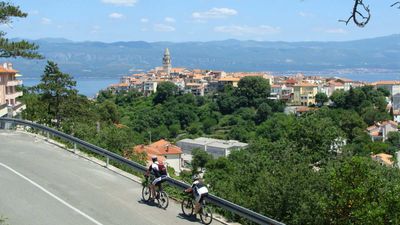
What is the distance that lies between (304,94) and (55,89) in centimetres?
11782

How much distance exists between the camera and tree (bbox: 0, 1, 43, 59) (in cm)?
1270

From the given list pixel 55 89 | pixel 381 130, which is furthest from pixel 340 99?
pixel 55 89

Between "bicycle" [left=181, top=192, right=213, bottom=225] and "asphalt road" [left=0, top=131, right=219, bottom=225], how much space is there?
15cm

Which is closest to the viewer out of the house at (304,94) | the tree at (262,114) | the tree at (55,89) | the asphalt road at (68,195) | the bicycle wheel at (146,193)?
the asphalt road at (68,195)

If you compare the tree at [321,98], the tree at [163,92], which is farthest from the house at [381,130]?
the tree at [163,92]

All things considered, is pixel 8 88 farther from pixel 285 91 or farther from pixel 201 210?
pixel 285 91

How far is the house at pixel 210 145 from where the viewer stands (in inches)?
3604

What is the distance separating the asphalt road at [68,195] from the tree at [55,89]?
59.7 ft

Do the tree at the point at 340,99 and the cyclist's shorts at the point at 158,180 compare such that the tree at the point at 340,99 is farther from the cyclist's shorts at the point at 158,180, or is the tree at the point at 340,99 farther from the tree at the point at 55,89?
the cyclist's shorts at the point at 158,180

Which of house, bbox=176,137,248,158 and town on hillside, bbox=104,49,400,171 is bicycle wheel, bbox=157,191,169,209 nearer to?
town on hillside, bbox=104,49,400,171

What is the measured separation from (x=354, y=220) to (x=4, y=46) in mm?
8893

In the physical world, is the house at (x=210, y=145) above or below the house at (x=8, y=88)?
below

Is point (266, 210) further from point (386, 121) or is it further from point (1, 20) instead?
point (386, 121)

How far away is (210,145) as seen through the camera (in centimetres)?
9769
